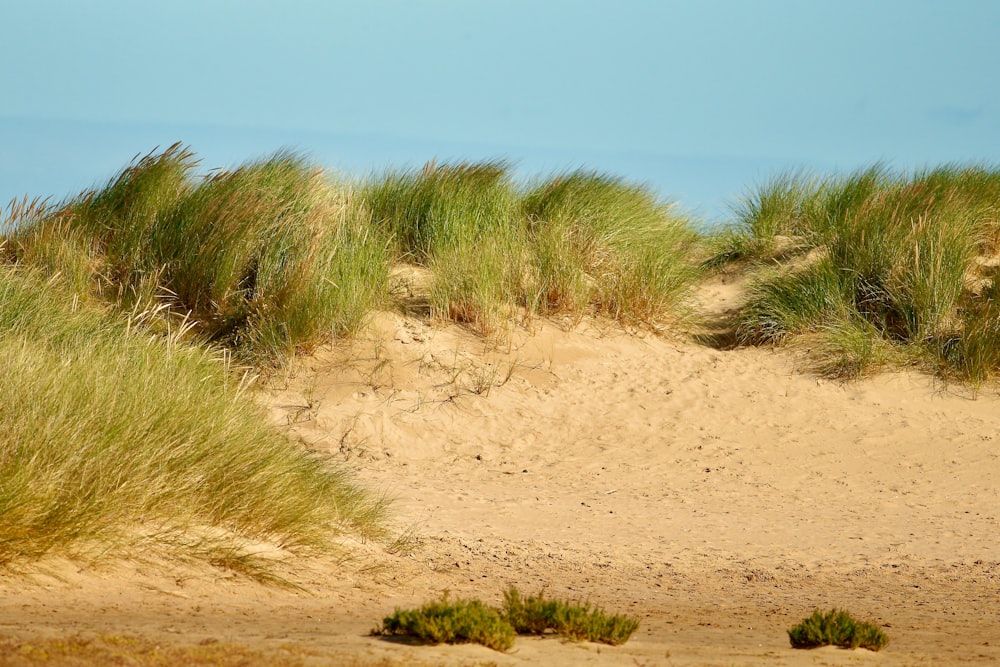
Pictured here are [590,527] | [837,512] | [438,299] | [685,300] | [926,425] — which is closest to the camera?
[590,527]

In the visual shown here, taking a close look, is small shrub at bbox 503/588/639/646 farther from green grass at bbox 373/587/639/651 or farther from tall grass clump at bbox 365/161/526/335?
Result: tall grass clump at bbox 365/161/526/335

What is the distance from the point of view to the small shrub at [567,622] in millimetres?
4633

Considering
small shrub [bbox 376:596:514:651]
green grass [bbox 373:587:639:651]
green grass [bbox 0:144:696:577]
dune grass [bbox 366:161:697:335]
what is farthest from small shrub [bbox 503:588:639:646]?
dune grass [bbox 366:161:697:335]

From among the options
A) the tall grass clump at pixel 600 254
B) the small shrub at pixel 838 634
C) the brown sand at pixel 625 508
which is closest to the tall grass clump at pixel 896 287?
the brown sand at pixel 625 508

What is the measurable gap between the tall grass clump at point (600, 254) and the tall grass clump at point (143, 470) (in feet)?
15.7

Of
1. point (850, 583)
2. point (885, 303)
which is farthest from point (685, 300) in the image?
point (850, 583)

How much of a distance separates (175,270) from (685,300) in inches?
222

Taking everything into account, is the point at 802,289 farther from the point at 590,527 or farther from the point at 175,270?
the point at 175,270

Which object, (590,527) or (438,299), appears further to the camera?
(438,299)

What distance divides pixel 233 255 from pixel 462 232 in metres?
2.43

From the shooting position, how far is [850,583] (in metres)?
6.77

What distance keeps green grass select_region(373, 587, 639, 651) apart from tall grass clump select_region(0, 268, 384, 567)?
138cm

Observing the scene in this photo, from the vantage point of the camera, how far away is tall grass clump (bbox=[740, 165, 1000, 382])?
1095 cm

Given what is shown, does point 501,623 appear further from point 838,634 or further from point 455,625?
point 838,634
